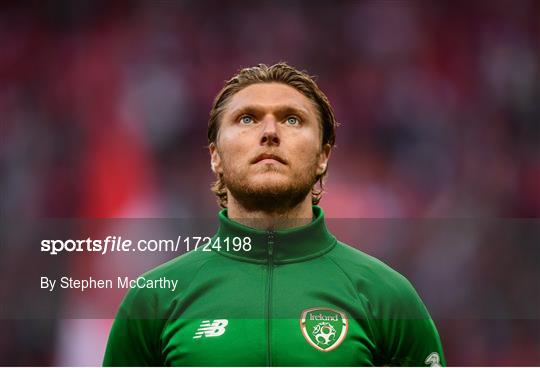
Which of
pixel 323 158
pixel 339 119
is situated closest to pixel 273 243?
pixel 323 158

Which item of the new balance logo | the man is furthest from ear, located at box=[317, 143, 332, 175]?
the new balance logo

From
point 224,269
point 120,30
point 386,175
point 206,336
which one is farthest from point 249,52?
point 206,336

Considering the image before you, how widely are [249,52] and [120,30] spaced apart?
0.54m

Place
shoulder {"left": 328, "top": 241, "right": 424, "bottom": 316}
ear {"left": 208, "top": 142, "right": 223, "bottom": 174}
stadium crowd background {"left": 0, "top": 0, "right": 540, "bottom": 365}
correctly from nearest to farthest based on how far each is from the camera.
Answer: shoulder {"left": 328, "top": 241, "right": 424, "bottom": 316} → ear {"left": 208, "top": 142, "right": 223, "bottom": 174} → stadium crowd background {"left": 0, "top": 0, "right": 540, "bottom": 365}

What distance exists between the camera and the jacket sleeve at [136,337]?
8.64 feet

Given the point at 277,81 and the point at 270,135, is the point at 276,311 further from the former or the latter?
the point at 277,81

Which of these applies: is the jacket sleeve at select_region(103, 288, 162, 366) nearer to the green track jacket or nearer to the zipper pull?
the green track jacket

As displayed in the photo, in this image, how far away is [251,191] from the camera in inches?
106

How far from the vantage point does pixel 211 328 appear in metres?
2.55

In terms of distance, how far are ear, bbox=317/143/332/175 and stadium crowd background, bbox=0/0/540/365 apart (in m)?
0.47

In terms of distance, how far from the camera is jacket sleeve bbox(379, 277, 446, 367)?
261 centimetres

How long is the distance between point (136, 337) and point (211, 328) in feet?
0.91

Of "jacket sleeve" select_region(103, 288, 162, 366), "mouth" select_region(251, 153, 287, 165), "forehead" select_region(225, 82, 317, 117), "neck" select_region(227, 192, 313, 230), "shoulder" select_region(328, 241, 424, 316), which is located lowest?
"jacket sleeve" select_region(103, 288, 162, 366)

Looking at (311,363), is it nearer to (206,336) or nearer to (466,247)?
(206,336)
